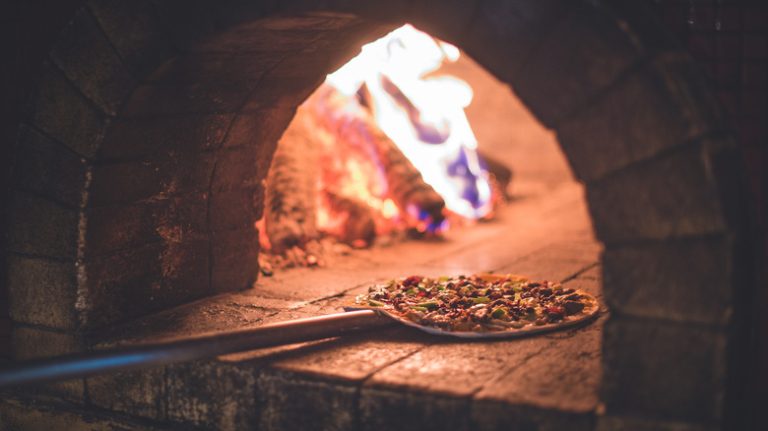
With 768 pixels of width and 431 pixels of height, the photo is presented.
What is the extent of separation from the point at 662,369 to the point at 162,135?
8.08 feet

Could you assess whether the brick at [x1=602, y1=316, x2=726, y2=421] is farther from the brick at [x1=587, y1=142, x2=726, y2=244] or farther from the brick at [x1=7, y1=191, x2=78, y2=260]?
the brick at [x1=7, y1=191, x2=78, y2=260]

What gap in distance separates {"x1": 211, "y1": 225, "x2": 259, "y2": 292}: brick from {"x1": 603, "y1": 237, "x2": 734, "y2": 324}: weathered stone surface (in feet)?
7.84

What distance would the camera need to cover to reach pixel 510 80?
2652 mm

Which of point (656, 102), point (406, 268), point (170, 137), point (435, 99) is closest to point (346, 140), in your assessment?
point (435, 99)

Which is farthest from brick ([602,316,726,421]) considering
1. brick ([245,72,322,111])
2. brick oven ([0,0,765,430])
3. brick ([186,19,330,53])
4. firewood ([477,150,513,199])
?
firewood ([477,150,513,199])

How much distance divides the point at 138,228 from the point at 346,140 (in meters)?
3.29

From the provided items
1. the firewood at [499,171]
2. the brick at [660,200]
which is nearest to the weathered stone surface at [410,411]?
the brick at [660,200]

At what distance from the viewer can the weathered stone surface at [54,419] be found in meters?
3.51

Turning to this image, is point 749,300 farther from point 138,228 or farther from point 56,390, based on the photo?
point 56,390

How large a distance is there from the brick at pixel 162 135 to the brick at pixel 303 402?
124 centimetres

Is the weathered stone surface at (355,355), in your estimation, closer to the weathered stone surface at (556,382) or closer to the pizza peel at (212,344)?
the pizza peel at (212,344)

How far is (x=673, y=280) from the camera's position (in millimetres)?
2445

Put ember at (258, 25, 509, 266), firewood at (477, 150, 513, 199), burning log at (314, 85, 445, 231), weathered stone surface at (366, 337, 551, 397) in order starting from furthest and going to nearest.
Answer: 1. firewood at (477, 150, 513, 199)
2. burning log at (314, 85, 445, 231)
3. ember at (258, 25, 509, 266)
4. weathered stone surface at (366, 337, 551, 397)

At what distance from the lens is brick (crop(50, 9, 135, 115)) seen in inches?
128
